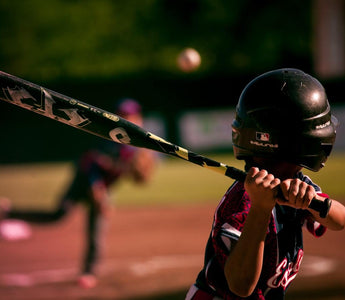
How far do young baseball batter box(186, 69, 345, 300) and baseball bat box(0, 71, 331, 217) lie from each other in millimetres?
246

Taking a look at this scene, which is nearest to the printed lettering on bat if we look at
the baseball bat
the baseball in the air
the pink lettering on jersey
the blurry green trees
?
the baseball bat

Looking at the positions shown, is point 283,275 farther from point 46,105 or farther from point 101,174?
point 101,174

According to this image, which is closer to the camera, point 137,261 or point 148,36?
point 137,261

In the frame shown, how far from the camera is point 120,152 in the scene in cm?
626

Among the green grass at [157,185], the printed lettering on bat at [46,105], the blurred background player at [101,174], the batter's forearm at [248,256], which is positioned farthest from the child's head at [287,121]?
the green grass at [157,185]

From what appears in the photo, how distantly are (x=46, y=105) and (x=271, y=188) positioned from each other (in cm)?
110

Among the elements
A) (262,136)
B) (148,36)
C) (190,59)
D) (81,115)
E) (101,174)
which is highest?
(148,36)

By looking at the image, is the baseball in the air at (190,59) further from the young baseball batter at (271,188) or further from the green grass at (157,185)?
the young baseball batter at (271,188)

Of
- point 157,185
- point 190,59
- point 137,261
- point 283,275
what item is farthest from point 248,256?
point 157,185

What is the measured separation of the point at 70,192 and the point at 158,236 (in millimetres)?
2279

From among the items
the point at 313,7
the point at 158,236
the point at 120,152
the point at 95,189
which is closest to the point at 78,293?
the point at 95,189

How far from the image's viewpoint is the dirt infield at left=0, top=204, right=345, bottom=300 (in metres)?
5.91

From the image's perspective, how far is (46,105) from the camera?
100 inches

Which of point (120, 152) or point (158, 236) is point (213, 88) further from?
point (120, 152)
